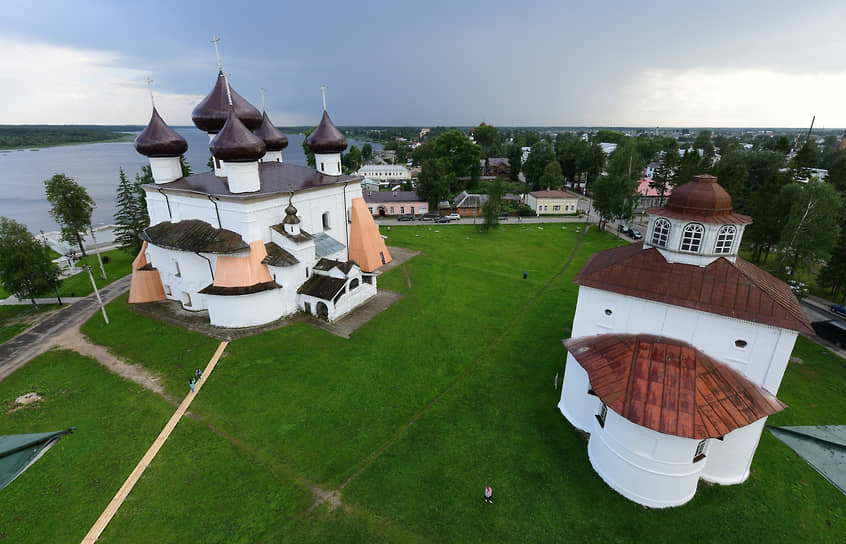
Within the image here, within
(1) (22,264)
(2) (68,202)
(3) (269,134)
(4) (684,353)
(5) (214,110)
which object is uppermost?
(5) (214,110)

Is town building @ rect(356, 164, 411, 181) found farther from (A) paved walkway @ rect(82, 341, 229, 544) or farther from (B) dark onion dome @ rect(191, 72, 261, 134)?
(A) paved walkway @ rect(82, 341, 229, 544)

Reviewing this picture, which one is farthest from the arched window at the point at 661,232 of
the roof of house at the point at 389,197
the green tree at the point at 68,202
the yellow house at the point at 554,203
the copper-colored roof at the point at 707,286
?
the green tree at the point at 68,202

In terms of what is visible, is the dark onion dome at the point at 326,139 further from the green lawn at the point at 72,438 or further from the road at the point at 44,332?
the green lawn at the point at 72,438

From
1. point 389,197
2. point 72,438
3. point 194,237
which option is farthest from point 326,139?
point 389,197

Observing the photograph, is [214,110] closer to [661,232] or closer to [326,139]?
[326,139]

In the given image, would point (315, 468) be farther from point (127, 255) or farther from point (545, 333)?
point (127, 255)

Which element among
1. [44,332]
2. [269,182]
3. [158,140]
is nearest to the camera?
[44,332]
